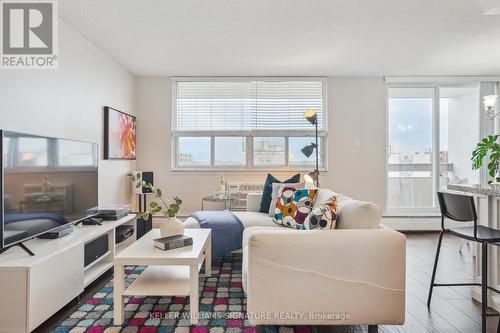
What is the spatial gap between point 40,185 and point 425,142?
4888 millimetres

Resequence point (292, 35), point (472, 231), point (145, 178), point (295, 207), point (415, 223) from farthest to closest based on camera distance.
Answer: point (415, 223)
point (145, 178)
point (292, 35)
point (295, 207)
point (472, 231)

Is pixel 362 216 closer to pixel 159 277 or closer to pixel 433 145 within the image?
pixel 159 277

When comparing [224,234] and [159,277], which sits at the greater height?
[224,234]

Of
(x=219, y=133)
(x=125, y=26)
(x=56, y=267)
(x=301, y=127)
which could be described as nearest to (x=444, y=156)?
(x=301, y=127)

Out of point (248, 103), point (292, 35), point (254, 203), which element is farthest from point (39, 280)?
point (248, 103)

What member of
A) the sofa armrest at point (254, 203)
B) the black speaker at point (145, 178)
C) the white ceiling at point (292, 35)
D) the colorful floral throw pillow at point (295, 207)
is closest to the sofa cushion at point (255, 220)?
the colorful floral throw pillow at point (295, 207)

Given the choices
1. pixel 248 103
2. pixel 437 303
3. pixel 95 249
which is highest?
pixel 248 103

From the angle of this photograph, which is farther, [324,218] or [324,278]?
[324,218]

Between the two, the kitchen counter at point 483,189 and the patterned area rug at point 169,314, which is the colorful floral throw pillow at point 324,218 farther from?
the kitchen counter at point 483,189

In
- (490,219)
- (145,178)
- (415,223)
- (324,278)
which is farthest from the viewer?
(415,223)

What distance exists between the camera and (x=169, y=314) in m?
2.01

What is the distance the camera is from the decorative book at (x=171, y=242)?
2.04 meters

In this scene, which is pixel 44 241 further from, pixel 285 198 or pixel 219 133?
pixel 219 133

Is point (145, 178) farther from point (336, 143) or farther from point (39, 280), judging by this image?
point (336, 143)
